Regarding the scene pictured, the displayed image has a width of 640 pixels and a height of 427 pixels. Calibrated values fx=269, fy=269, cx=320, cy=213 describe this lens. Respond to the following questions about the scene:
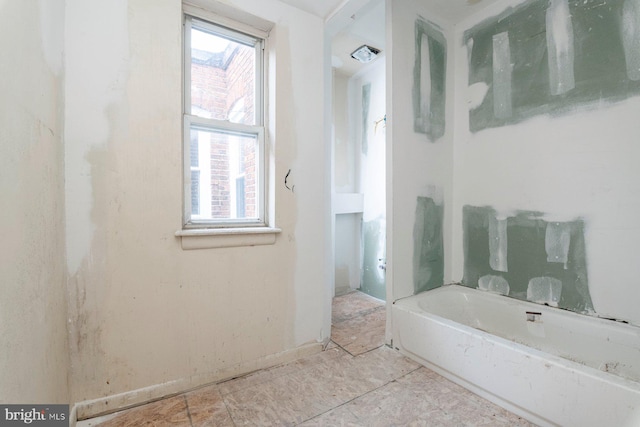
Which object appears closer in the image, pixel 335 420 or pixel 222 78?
pixel 335 420

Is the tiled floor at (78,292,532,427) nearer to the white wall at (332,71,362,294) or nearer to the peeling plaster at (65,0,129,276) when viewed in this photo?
the peeling plaster at (65,0,129,276)

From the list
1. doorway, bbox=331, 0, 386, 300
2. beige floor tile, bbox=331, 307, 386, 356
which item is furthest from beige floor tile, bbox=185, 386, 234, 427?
doorway, bbox=331, 0, 386, 300

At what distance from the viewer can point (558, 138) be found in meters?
1.90

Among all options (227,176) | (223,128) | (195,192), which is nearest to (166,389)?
(195,192)

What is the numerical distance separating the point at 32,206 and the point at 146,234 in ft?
1.76

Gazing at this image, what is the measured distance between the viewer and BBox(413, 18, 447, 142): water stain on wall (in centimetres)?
222

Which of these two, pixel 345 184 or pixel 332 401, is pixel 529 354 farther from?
pixel 345 184

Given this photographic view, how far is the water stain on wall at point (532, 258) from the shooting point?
1.83m

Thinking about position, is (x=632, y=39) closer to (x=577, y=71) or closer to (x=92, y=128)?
(x=577, y=71)

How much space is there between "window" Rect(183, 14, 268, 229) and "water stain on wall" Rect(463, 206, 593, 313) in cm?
187

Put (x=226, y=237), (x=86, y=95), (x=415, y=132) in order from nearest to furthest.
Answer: (x=86, y=95) → (x=226, y=237) → (x=415, y=132)

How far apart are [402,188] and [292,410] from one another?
1650 mm

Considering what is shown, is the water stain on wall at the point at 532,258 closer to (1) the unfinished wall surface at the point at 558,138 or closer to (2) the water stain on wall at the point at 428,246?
(1) the unfinished wall surface at the point at 558,138

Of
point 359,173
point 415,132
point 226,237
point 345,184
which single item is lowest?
point 226,237
